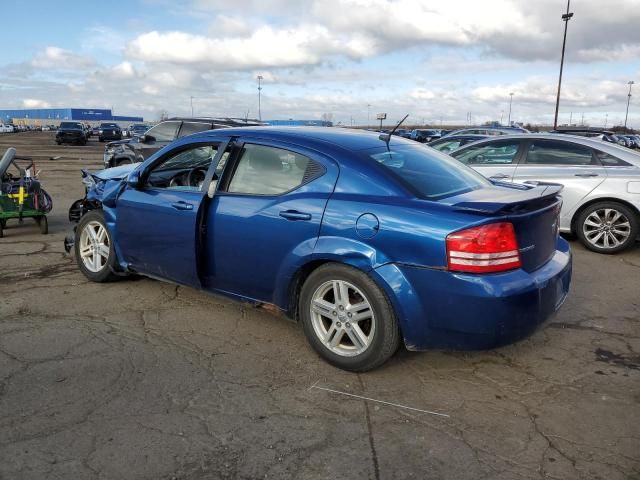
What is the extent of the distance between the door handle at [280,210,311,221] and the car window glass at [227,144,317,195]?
0.64 feet

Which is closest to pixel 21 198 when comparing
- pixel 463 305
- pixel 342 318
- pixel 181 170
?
pixel 181 170

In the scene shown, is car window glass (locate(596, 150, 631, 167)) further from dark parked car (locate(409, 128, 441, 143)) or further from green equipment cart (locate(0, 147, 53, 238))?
dark parked car (locate(409, 128, 441, 143))

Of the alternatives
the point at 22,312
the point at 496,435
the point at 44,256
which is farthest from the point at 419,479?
the point at 44,256

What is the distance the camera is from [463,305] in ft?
10.2

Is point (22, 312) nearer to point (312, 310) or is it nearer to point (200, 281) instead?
point (200, 281)

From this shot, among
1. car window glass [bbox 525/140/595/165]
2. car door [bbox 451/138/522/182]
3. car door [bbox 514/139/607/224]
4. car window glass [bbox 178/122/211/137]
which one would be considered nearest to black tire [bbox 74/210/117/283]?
car door [bbox 451/138/522/182]

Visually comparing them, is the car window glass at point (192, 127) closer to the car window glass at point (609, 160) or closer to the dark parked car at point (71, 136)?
the car window glass at point (609, 160)

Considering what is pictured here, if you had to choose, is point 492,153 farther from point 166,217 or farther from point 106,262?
point 106,262

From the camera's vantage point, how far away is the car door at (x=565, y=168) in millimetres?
7191

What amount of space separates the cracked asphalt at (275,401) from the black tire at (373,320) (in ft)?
0.36

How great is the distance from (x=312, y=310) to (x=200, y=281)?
3.45 feet

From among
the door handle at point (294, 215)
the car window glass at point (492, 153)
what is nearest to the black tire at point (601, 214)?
the car window glass at point (492, 153)

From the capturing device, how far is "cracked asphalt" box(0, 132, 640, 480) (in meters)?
2.64

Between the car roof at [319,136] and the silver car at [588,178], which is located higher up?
the car roof at [319,136]
